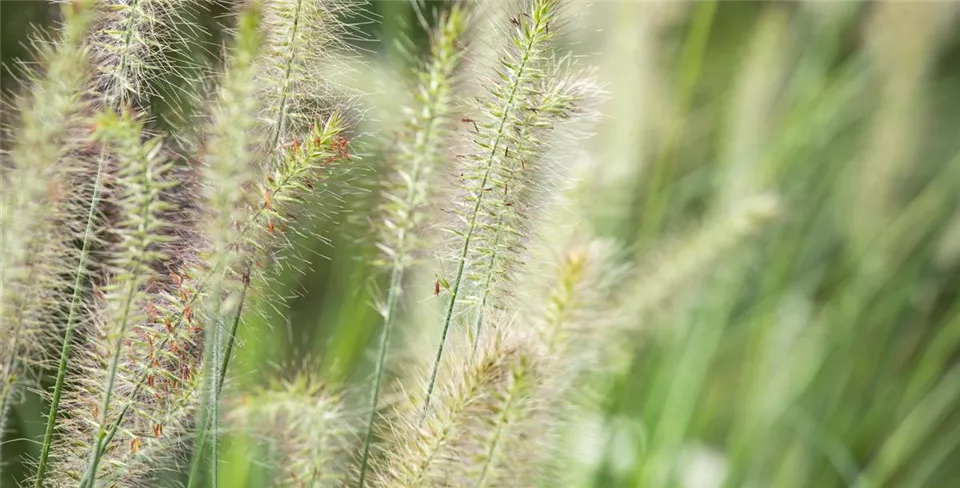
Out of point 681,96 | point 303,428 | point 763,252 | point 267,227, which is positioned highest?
point 681,96

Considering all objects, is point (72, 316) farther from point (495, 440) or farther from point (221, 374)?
point (495, 440)

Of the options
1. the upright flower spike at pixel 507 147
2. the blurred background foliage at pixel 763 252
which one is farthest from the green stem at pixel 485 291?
the blurred background foliage at pixel 763 252

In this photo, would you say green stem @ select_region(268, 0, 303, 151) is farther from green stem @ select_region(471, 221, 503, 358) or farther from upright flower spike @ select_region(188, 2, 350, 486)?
green stem @ select_region(471, 221, 503, 358)

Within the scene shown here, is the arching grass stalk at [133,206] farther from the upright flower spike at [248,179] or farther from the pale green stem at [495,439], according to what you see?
the pale green stem at [495,439]

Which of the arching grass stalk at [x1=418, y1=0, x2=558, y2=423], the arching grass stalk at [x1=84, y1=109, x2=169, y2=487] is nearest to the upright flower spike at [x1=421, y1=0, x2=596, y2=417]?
the arching grass stalk at [x1=418, y1=0, x2=558, y2=423]

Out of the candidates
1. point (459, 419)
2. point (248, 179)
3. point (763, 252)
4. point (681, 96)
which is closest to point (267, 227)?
point (248, 179)

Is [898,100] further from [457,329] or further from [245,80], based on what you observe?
[245,80]

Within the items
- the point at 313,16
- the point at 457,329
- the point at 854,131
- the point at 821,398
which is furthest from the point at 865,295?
the point at 313,16
